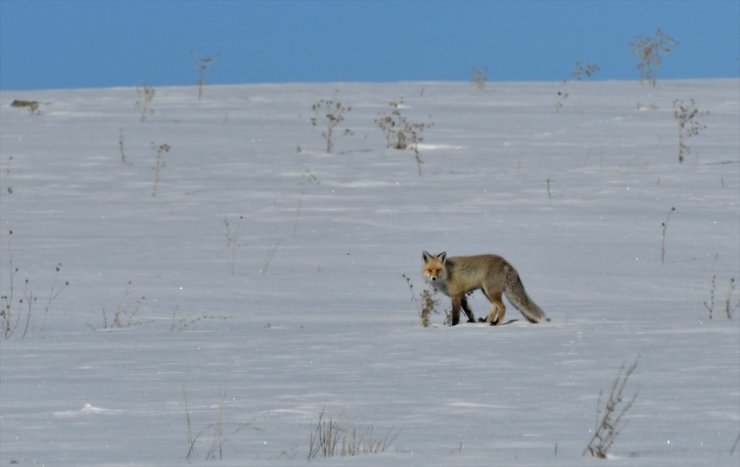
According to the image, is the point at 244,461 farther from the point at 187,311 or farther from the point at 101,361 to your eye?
the point at 187,311

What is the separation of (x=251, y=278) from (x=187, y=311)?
5.02ft

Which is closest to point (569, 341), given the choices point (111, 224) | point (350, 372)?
point (350, 372)

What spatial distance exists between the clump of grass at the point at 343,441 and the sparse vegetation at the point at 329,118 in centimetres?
1459

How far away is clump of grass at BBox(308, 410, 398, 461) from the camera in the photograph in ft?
14.1

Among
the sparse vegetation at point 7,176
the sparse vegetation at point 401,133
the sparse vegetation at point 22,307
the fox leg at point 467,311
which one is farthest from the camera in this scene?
the sparse vegetation at point 401,133

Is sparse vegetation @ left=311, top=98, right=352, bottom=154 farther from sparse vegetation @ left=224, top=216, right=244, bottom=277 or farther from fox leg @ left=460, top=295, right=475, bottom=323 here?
fox leg @ left=460, top=295, right=475, bottom=323

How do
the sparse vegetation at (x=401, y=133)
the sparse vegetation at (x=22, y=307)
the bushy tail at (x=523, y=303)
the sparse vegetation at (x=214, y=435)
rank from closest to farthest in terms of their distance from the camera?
1. the sparse vegetation at (x=214, y=435)
2. the sparse vegetation at (x=22, y=307)
3. the bushy tail at (x=523, y=303)
4. the sparse vegetation at (x=401, y=133)

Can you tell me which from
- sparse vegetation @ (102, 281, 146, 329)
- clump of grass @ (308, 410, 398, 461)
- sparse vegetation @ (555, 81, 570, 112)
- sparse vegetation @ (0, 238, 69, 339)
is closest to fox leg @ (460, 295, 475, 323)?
sparse vegetation @ (102, 281, 146, 329)

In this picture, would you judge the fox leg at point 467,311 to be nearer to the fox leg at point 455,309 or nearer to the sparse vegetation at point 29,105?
the fox leg at point 455,309

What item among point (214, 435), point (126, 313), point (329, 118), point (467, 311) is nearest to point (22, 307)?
point (126, 313)

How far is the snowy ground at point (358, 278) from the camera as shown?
4895 mm

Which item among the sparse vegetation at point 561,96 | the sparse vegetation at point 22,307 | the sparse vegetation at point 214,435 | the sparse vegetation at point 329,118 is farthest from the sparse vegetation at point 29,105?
the sparse vegetation at point 214,435

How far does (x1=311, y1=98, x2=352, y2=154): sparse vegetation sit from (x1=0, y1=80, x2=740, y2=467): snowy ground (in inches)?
9.8

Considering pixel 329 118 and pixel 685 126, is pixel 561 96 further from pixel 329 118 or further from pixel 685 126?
pixel 329 118
